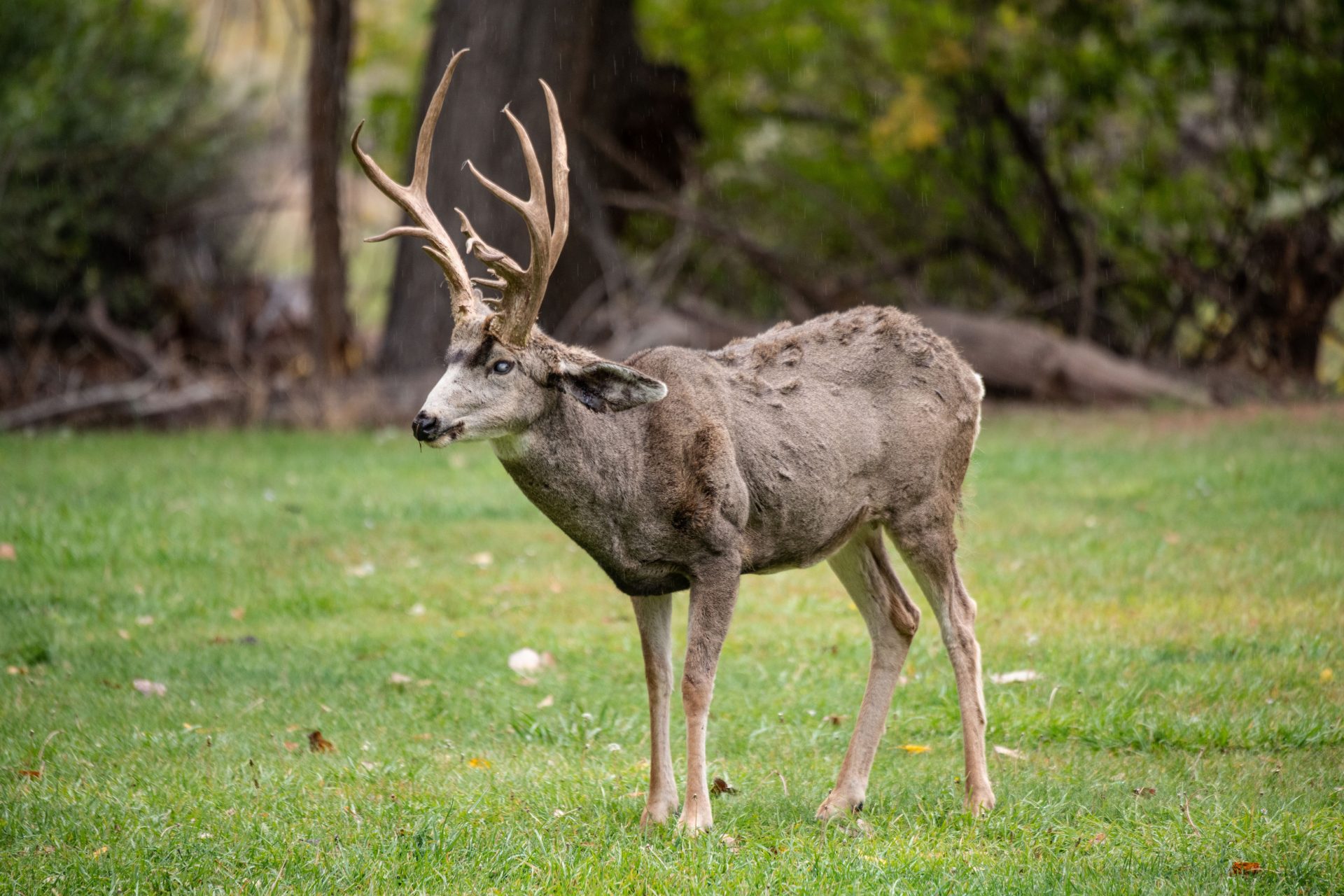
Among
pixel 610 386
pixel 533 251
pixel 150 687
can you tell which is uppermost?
pixel 533 251

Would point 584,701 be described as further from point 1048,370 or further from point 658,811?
point 1048,370

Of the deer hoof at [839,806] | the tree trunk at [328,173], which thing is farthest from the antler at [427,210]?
the tree trunk at [328,173]

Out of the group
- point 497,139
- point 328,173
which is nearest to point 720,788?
point 497,139

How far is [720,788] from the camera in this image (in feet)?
18.7

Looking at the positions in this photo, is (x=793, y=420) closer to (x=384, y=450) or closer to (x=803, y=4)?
(x=384, y=450)

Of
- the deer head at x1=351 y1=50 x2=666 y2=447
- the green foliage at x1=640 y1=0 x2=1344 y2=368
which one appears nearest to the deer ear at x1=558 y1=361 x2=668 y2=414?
the deer head at x1=351 y1=50 x2=666 y2=447

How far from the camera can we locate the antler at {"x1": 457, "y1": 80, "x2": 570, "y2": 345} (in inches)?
193

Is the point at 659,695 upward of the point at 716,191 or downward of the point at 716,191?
upward

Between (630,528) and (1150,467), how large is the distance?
8.30 m

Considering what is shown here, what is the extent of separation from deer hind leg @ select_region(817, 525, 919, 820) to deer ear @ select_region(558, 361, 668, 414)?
4.18 feet

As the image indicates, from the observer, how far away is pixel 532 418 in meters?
4.96

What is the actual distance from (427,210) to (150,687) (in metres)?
3.21

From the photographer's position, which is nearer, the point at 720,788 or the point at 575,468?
the point at 575,468

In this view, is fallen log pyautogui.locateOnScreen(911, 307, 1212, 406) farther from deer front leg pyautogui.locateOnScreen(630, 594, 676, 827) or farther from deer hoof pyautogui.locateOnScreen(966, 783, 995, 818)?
deer front leg pyautogui.locateOnScreen(630, 594, 676, 827)
